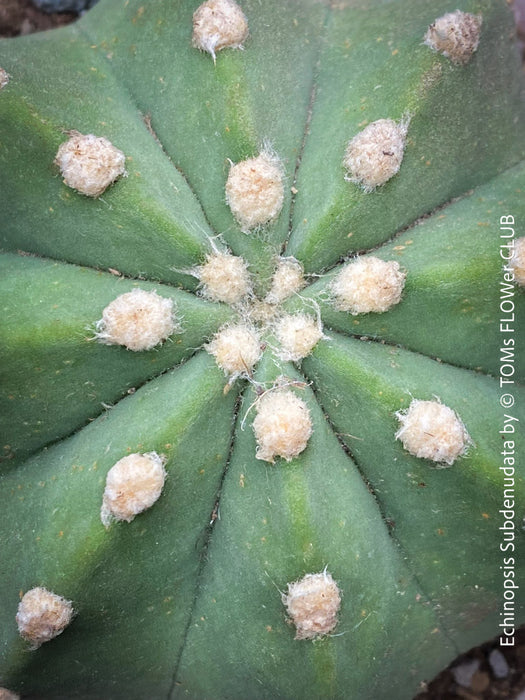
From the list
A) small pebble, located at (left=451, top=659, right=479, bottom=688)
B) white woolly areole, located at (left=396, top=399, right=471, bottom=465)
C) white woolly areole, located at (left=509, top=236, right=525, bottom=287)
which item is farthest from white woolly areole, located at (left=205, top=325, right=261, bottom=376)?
small pebble, located at (left=451, top=659, right=479, bottom=688)

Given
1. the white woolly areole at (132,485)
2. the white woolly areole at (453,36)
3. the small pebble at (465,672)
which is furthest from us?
the small pebble at (465,672)

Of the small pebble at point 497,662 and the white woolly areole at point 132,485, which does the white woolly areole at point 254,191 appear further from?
the small pebble at point 497,662

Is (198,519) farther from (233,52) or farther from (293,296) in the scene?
(233,52)

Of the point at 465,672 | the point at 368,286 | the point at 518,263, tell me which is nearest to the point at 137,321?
the point at 368,286

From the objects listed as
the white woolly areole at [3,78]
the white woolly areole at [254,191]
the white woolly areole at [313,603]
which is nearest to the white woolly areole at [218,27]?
the white woolly areole at [254,191]

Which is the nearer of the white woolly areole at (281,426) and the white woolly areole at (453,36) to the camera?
the white woolly areole at (281,426)

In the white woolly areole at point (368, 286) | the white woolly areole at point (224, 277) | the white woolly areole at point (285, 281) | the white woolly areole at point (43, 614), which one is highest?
the white woolly areole at point (224, 277)
